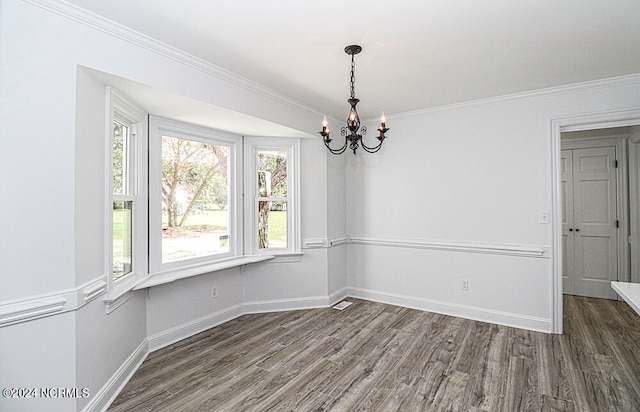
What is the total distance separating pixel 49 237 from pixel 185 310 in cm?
178

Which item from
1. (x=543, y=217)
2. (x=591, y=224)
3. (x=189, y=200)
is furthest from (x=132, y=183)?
(x=591, y=224)

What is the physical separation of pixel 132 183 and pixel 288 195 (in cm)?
185

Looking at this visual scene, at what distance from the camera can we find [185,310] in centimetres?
334

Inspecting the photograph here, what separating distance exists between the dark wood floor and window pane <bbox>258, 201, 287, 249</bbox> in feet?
3.06

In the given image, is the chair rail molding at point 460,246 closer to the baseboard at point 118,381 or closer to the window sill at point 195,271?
the window sill at point 195,271

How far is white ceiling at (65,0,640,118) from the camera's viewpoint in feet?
6.41

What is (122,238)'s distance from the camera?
2746 mm

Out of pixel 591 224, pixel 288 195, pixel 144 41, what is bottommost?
Result: pixel 591 224

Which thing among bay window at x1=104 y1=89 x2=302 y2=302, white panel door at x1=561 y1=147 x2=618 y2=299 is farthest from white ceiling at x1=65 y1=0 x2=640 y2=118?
white panel door at x1=561 y1=147 x2=618 y2=299

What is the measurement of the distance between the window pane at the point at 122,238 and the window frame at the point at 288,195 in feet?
4.62

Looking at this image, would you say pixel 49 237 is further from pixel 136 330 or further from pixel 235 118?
pixel 235 118

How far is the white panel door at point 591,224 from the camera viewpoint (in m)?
4.53

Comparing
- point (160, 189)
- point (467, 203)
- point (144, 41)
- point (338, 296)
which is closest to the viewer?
point (144, 41)

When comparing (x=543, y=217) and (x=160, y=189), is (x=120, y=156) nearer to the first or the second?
(x=160, y=189)
